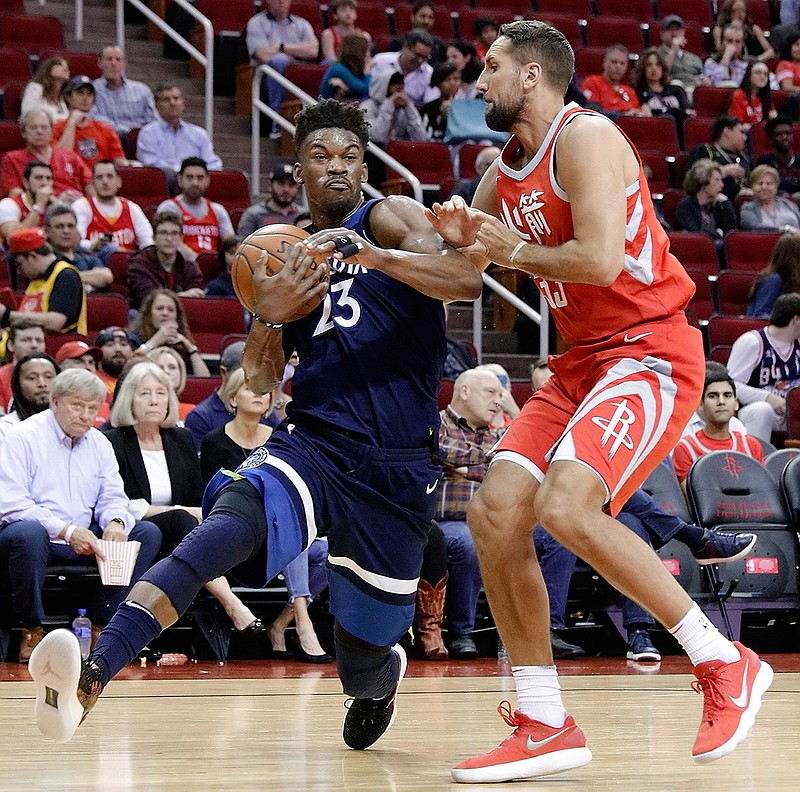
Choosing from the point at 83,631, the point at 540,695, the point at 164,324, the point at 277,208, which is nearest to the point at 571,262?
the point at 540,695

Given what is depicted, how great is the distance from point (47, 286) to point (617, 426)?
558 centimetres

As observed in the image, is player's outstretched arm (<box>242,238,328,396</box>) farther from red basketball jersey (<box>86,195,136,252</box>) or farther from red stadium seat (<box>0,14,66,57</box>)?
red stadium seat (<box>0,14,66,57</box>)

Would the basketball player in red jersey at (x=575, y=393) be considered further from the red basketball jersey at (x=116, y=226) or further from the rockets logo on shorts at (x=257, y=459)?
the red basketball jersey at (x=116, y=226)

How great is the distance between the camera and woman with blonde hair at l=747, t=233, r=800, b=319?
980 cm

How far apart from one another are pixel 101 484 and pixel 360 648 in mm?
3169

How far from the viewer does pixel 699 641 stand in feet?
11.8

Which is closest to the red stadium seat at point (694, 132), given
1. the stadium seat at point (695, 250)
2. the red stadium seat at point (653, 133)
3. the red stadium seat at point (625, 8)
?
the red stadium seat at point (653, 133)

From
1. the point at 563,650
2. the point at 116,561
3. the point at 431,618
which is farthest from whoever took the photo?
the point at 563,650

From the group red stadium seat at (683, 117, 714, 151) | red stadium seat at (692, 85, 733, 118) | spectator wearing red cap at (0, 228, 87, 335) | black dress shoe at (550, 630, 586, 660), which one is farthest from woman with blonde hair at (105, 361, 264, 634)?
red stadium seat at (692, 85, 733, 118)

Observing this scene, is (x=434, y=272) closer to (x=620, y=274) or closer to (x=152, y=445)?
(x=620, y=274)

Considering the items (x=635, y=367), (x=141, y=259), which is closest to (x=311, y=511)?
(x=635, y=367)

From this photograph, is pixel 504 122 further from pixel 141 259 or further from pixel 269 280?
pixel 141 259

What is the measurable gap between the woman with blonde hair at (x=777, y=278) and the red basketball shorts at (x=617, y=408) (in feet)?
20.6

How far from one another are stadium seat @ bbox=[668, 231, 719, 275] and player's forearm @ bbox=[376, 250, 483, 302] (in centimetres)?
784
